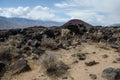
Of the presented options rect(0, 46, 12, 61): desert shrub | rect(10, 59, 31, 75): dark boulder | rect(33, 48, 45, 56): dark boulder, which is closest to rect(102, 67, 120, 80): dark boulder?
rect(10, 59, 31, 75): dark boulder

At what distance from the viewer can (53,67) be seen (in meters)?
13.8

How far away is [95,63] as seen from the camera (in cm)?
1484

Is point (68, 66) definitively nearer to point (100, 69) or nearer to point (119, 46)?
point (100, 69)

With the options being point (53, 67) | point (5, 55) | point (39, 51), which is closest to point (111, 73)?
point (53, 67)

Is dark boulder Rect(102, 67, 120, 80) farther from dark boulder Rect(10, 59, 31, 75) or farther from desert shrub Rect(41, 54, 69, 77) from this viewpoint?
dark boulder Rect(10, 59, 31, 75)

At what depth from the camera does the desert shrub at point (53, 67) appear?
13.5m

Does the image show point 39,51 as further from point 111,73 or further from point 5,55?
point 111,73

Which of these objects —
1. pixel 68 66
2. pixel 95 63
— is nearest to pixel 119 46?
pixel 95 63

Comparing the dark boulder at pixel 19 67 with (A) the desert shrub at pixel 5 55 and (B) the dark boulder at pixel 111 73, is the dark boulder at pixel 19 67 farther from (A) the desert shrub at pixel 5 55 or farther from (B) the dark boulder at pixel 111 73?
(B) the dark boulder at pixel 111 73

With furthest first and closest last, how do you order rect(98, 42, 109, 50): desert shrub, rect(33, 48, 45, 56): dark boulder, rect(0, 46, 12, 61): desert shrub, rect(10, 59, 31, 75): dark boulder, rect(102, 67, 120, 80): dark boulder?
rect(98, 42, 109, 50): desert shrub
rect(33, 48, 45, 56): dark boulder
rect(0, 46, 12, 61): desert shrub
rect(10, 59, 31, 75): dark boulder
rect(102, 67, 120, 80): dark boulder

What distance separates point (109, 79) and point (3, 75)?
223 inches

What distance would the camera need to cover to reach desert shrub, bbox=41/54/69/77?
13.5m

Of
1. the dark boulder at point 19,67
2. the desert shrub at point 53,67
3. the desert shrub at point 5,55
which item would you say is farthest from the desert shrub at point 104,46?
the desert shrub at point 5,55

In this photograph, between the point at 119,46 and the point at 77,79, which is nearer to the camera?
the point at 77,79
